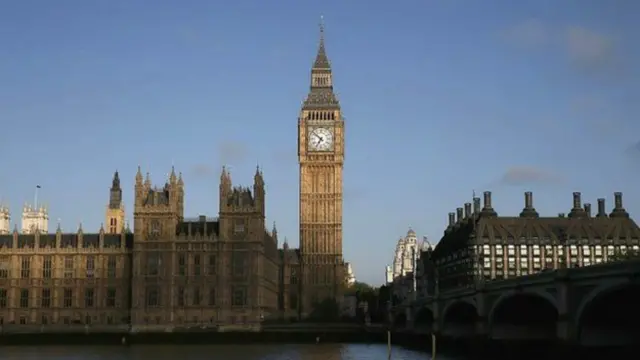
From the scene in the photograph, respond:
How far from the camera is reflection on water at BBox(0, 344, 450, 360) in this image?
3241 inches

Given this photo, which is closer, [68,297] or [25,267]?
[68,297]

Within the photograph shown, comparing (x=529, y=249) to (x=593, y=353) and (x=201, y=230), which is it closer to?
(x=201, y=230)

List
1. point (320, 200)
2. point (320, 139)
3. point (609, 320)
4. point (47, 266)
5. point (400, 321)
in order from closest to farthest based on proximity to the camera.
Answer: point (609, 320)
point (47, 266)
point (400, 321)
point (320, 200)
point (320, 139)

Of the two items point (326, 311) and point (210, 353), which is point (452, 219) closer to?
point (326, 311)

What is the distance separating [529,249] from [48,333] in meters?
64.7

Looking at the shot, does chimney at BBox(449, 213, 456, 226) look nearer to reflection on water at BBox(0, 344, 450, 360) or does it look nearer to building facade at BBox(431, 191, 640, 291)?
building facade at BBox(431, 191, 640, 291)

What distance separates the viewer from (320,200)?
511 feet

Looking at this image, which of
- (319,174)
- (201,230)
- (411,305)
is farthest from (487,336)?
(319,174)

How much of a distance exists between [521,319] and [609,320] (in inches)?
782

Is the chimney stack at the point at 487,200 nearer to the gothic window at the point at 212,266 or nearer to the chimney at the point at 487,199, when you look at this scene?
the chimney at the point at 487,199

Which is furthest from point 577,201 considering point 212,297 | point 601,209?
point 212,297

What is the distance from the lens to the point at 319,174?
15762cm

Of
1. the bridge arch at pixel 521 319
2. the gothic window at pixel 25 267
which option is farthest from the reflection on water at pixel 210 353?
the gothic window at pixel 25 267

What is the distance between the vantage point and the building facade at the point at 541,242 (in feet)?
434
